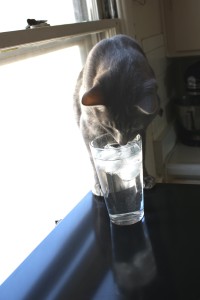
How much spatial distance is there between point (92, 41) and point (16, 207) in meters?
0.62

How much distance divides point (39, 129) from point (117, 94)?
0.28 m

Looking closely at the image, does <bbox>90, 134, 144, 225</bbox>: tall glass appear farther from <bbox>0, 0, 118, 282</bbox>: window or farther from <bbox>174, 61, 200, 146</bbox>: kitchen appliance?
<bbox>174, 61, 200, 146</bbox>: kitchen appliance

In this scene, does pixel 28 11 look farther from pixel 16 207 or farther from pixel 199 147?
pixel 199 147

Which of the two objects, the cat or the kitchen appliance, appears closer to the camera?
the cat

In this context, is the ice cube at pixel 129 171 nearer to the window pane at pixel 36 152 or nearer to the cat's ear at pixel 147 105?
the cat's ear at pixel 147 105

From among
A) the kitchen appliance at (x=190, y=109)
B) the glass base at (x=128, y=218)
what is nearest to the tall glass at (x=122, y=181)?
the glass base at (x=128, y=218)

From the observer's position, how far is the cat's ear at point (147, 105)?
32.9 inches

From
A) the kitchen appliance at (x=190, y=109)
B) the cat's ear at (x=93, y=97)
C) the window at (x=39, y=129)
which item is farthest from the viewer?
the kitchen appliance at (x=190, y=109)

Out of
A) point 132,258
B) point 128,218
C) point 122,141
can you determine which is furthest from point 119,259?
point 122,141

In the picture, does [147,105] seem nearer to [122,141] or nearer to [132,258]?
[122,141]

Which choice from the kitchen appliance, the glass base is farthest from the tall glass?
the kitchen appliance

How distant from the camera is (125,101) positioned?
89 centimetres

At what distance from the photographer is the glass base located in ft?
2.73

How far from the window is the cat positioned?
106 mm
